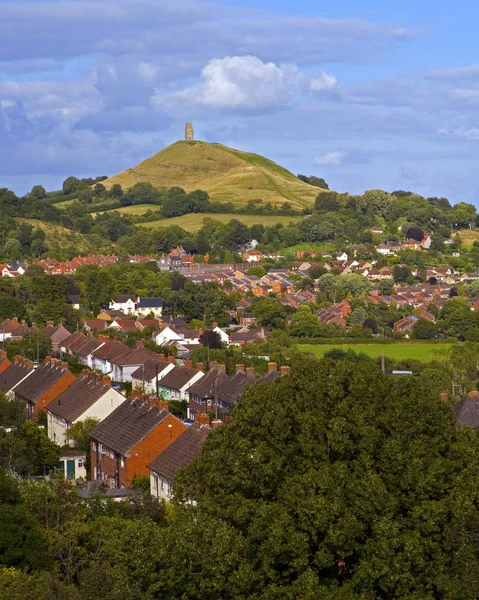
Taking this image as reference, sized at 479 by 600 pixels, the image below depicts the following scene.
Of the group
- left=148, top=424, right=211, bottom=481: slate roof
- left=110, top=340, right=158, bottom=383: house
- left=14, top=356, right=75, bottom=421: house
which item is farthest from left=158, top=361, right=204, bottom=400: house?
left=148, top=424, right=211, bottom=481: slate roof

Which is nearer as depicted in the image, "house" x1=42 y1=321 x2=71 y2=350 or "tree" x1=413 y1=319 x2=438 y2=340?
"house" x1=42 y1=321 x2=71 y2=350

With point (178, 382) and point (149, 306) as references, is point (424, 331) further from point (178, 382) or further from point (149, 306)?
point (178, 382)

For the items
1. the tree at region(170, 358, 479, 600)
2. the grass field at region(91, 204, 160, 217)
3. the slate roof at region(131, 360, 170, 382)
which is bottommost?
the slate roof at region(131, 360, 170, 382)

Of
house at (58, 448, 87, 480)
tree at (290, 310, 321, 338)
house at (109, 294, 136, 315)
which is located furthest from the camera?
house at (109, 294, 136, 315)

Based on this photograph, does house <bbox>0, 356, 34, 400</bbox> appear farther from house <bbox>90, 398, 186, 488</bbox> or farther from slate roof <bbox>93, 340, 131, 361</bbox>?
house <bbox>90, 398, 186, 488</bbox>

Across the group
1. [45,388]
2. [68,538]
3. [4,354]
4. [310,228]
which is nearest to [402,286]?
[310,228]

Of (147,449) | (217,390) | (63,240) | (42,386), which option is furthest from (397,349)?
(63,240)
